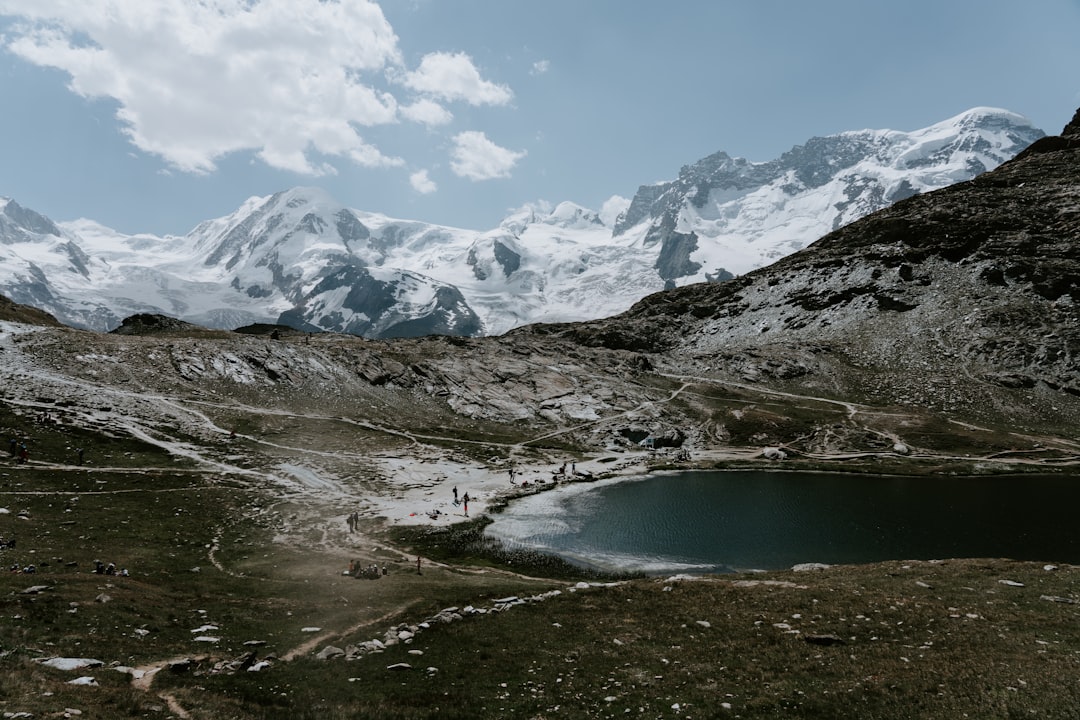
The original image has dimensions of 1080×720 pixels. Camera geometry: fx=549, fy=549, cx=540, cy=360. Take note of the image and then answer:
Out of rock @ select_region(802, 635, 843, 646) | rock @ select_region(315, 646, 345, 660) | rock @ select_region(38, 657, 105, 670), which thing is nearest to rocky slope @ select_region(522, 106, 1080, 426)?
rock @ select_region(802, 635, 843, 646)

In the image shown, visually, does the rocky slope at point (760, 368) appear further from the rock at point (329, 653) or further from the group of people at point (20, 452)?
the rock at point (329, 653)

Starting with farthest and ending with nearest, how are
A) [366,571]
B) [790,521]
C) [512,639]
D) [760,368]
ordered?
[760,368], [790,521], [366,571], [512,639]

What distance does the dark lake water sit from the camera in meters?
52.5

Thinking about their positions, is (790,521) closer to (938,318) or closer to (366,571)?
(366,571)

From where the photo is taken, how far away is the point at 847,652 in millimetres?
20703

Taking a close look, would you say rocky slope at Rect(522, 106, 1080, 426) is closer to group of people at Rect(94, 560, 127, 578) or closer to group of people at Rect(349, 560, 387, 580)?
group of people at Rect(349, 560, 387, 580)

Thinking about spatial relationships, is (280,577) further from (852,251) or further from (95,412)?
(852,251)

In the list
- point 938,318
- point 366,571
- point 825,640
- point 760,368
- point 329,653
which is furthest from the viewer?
point 938,318

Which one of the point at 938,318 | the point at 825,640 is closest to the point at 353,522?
the point at 825,640

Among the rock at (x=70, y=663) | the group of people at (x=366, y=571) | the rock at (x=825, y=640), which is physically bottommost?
the rock at (x=825, y=640)

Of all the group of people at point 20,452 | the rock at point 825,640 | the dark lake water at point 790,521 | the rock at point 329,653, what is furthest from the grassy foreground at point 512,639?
the group of people at point 20,452

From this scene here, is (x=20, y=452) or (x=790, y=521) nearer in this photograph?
(x=20, y=452)

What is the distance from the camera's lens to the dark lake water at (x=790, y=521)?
5253 centimetres

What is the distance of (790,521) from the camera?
65.1 metres
